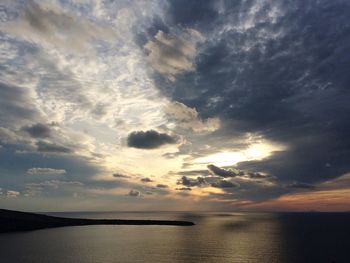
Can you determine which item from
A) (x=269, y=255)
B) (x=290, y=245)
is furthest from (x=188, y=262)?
(x=290, y=245)

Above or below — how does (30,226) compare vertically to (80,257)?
above

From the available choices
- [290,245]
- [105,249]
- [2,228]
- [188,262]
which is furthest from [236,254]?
[2,228]

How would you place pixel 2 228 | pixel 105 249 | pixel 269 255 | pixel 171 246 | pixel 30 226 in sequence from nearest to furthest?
1. pixel 269 255
2. pixel 105 249
3. pixel 171 246
4. pixel 2 228
5. pixel 30 226

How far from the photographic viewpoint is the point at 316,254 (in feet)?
361

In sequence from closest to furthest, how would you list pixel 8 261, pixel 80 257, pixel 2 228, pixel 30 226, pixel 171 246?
pixel 8 261 < pixel 80 257 < pixel 171 246 < pixel 2 228 < pixel 30 226

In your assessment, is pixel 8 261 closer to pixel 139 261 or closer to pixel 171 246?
pixel 139 261

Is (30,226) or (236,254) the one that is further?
(30,226)

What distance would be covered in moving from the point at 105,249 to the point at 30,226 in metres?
100

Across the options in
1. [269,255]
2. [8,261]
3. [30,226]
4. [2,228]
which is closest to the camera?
[8,261]

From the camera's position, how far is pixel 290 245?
133 m

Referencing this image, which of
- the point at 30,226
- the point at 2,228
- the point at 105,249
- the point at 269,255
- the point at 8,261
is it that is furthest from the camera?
the point at 30,226

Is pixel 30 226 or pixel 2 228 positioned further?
pixel 30 226

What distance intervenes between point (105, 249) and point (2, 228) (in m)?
91.7

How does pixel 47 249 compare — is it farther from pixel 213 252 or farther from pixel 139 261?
pixel 213 252
